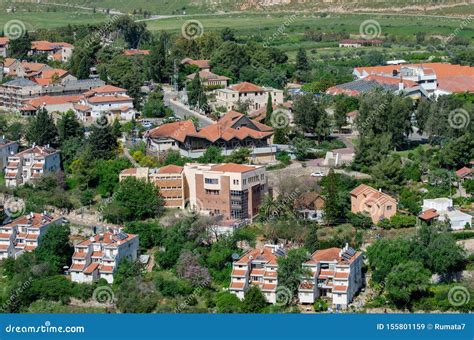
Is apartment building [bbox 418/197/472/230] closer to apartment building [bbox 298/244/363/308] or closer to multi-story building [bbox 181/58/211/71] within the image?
apartment building [bbox 298/244/363/308]

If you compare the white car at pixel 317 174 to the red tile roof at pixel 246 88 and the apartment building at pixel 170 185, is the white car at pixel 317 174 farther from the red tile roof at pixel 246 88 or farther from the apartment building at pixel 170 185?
the red tile roof at pixel 246 88

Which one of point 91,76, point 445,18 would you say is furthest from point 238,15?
point 91,76

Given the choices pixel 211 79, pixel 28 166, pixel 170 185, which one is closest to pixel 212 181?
pixel 170 185

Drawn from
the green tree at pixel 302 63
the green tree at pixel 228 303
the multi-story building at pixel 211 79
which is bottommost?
the green tree at pixel 302 63

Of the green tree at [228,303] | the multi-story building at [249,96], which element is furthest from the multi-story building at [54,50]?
the green tree at [228,303]

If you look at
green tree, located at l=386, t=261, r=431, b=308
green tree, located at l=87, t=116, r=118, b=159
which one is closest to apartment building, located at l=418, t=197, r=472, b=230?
green tree, located at l=386, t=261, r=431, b=308
